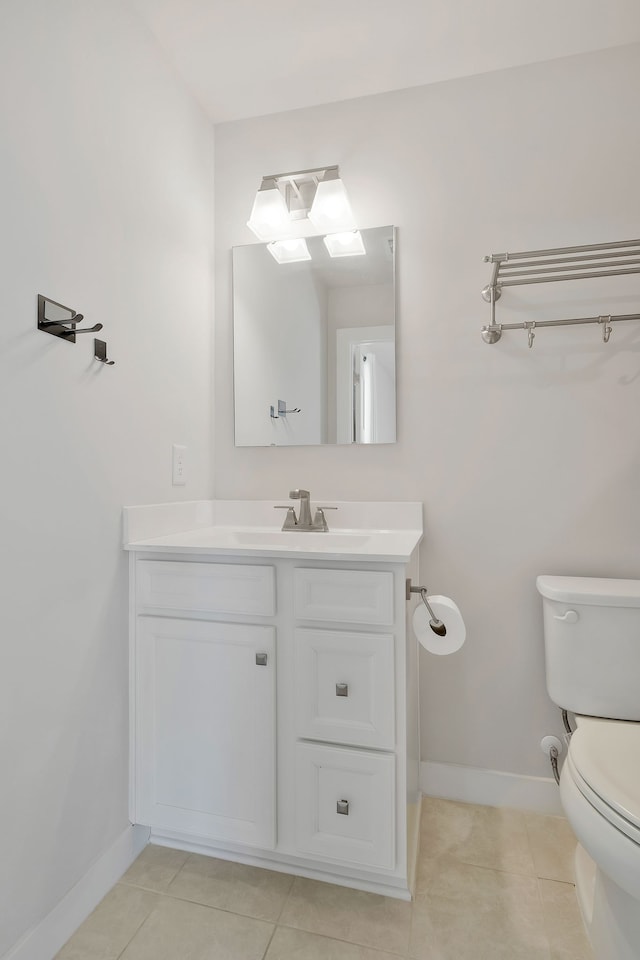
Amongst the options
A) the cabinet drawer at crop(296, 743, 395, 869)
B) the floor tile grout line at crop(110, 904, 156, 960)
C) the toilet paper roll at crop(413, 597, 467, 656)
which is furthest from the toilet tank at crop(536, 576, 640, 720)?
the floor tile grout line at crop(110, 904, 156, 960)

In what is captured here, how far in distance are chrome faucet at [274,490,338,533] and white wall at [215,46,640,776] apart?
4.5 inches

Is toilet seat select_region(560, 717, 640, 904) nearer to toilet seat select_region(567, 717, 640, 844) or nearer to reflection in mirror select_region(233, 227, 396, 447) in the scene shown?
toilet seat select_region(567, 717, 640, 844)

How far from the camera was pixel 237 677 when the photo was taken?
4.34 feet

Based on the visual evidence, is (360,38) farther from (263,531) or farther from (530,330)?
(263,531)

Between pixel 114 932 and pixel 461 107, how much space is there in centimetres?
251

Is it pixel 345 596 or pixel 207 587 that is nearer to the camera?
pixel 345 596

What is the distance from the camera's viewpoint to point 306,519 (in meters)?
1.73

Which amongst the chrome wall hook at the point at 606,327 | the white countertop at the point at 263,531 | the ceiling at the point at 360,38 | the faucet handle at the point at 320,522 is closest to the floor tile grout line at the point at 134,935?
the white countertop at the point at 263,531

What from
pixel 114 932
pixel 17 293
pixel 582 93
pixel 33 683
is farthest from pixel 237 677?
pixel 582 93

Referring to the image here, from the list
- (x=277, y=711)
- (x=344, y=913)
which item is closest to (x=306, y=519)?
(x=277, y=711)

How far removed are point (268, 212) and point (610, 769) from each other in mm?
1831

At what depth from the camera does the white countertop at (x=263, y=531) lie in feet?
4.24

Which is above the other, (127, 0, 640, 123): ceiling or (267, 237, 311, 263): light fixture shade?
(127, 0, 640, 123): ceiling

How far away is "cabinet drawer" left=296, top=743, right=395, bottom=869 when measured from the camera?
120cm
